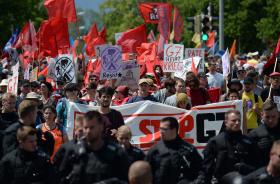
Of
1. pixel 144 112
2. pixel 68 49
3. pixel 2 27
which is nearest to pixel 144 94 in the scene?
pixel 144 112

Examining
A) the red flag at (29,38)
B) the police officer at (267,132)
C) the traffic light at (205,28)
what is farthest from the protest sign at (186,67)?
the traffic light at (205,28)

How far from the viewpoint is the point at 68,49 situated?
19.9 meters

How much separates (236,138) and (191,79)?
4787 millimetres

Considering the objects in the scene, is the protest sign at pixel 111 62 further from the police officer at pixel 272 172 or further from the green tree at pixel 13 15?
the green tree at pixel 13 15

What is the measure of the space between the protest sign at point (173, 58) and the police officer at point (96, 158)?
1121 centimetres

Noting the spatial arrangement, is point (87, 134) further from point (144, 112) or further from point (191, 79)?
point (191, 79)

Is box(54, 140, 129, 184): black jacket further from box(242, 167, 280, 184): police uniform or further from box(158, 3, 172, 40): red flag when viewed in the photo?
box(158, 3, 172, 40): red flag

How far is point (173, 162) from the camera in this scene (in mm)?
9609

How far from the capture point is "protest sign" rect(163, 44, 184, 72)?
1955 centimetres

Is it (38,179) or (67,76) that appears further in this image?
(67,76)

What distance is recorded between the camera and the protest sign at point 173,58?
19.5 metres

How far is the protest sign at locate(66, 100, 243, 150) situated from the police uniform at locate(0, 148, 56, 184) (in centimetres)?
314

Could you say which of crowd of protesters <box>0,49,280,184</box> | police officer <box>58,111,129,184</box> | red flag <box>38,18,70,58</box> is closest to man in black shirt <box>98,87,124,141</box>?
crowd of protesters <box>0,49,280,184</box>

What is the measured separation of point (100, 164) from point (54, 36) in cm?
1174
